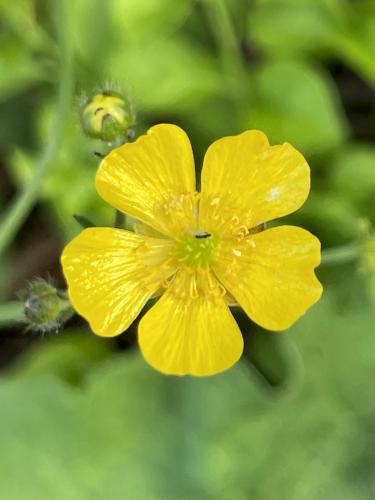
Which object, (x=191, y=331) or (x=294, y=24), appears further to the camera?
(x=294, y=24)

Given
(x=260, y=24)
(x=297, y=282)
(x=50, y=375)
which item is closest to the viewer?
(x=297, y=282)

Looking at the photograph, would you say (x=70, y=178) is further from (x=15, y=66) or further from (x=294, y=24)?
(x=294, y=24)

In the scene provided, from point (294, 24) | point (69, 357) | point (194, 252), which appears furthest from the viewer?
point (69, 357)

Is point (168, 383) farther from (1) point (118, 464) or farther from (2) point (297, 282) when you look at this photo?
(2) point (297, 282)

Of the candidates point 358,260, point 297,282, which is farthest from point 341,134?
point 297,282

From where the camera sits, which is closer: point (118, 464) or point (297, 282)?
point (297, 282)

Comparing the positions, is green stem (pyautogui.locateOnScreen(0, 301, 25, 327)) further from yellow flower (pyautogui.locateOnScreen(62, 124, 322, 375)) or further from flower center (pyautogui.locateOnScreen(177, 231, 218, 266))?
flower center (pyautogui.locateOnScreen(177, 231, 218, 266))

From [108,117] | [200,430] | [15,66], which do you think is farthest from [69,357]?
[108,117]
